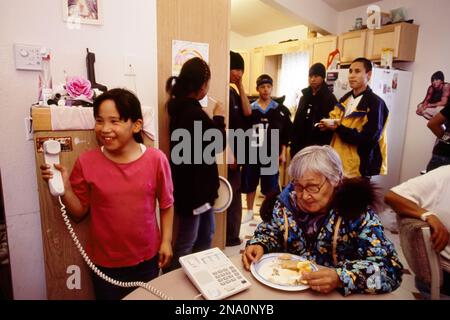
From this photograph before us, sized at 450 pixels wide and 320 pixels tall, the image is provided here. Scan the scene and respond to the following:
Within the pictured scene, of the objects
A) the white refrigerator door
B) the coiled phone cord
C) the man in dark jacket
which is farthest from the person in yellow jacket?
the coiled phone cord

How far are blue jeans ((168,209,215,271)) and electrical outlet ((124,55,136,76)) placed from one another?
3.15ft

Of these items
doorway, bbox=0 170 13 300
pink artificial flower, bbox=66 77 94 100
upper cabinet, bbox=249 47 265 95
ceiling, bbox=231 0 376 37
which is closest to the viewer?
doorway, bbox=0 170 13 300

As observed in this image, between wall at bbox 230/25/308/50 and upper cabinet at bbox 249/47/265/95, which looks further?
upper cabinet at bbox 249/47/265/95

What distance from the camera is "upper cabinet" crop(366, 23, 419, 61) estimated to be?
3615 mm

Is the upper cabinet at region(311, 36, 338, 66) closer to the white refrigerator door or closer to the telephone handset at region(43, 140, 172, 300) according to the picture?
the white refrigerator door

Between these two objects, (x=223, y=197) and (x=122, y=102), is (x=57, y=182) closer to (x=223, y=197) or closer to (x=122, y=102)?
(x=122, y=102)

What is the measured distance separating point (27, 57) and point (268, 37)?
5.20 metres

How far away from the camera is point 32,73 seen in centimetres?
158

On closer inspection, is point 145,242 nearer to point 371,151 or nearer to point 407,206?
point 407,206

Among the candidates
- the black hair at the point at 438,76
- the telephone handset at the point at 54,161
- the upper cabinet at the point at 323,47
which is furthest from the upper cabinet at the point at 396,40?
the telephone handset at the point at 54,161

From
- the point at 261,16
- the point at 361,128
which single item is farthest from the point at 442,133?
the point at 261,16

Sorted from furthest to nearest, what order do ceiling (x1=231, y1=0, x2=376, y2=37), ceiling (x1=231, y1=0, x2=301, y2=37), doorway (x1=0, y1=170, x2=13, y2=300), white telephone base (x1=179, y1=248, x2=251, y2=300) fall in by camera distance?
ceiling (x1=231, y1=0, x2=301, y2=37), ceiling (x1=231, y1=0, x2=376, y2=37), doorway (x1=0, y1=170, x2=13, y2=300), white telephone base (x1=179, y1=248, x2=251, y2=300)

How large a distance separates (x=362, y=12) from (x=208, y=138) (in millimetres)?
3864
